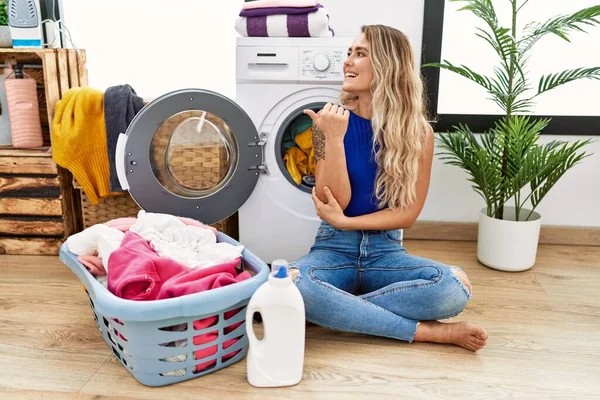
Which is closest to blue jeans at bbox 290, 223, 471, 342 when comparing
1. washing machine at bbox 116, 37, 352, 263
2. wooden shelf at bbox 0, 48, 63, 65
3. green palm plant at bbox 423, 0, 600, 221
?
washing machine at bbox 116, 37, 352, 263

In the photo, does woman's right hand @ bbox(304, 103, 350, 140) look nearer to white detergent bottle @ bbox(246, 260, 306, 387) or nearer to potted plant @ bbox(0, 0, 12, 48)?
white detergent bottle @ bbox(246, 260, 306, 387)

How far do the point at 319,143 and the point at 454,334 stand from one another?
691mm

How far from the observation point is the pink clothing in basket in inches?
53.9

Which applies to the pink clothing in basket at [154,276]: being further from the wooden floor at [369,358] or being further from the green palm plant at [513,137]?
the green palm plant at [513,137]

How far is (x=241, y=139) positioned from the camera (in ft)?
6.36

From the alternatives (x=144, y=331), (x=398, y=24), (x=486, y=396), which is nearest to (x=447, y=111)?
(x=398, y=24)

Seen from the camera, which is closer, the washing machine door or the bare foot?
the bare foot

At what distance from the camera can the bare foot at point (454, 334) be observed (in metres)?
1.54

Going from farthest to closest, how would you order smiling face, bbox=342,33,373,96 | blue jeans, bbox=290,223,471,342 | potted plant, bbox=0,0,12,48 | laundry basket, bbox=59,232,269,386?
potted plant, bbox=0,0,12,48
smiling face, bbox=342,33,373,96
blue jeans, bbox=290,223,471,342
laundry basket, bbox=59,232,269,386

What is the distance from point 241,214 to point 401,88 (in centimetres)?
77

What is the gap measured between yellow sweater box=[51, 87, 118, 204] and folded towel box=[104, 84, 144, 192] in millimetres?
34

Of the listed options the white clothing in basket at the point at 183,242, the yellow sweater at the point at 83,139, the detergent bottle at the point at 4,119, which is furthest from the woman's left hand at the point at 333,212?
the detergent bottle at the point at 4,119

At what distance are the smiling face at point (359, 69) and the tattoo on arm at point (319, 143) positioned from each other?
0.16 m

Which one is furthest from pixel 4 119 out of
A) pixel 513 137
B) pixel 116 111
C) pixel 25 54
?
pixel 513 137
